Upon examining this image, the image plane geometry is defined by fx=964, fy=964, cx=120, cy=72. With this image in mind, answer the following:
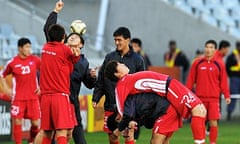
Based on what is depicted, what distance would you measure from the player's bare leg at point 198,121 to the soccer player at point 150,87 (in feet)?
0.17

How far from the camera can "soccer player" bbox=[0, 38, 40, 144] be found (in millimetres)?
18641

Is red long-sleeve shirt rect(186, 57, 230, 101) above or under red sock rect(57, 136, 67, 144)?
above

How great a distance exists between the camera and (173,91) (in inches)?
515

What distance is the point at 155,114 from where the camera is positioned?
13266mm

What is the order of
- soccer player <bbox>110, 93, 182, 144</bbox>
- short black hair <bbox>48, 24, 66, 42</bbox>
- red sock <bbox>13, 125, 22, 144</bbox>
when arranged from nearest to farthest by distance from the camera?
soccer player <bbox>110, 93, 182, 144</bbox> < short black hair <bbox>48, 24, 66, 42</bbox> < red sock <bbox>13, 125, 22, 144</bbox>

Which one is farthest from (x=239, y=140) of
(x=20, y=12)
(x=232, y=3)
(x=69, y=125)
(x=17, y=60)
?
(x=232, y=3)

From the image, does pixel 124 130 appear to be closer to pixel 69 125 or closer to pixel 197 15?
pixel 69 125

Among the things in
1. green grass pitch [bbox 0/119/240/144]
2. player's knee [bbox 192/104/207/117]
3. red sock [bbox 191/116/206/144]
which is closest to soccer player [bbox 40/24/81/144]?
red sock [bbox 191/116/206/144]

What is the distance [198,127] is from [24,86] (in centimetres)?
583

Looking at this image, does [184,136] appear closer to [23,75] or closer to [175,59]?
[23,75]

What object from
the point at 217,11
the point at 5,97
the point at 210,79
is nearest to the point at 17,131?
the point at 5,97

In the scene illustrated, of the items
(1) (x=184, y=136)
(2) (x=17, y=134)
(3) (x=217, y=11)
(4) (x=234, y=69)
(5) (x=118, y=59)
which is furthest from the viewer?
(3) (x=217, y=11)

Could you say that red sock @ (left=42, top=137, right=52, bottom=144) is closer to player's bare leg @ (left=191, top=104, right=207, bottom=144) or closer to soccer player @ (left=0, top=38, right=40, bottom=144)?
player's bare leg @ (left=191, top=104, right=207, bottom=144)

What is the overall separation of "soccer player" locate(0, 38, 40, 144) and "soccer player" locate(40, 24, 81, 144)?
15.0ft
